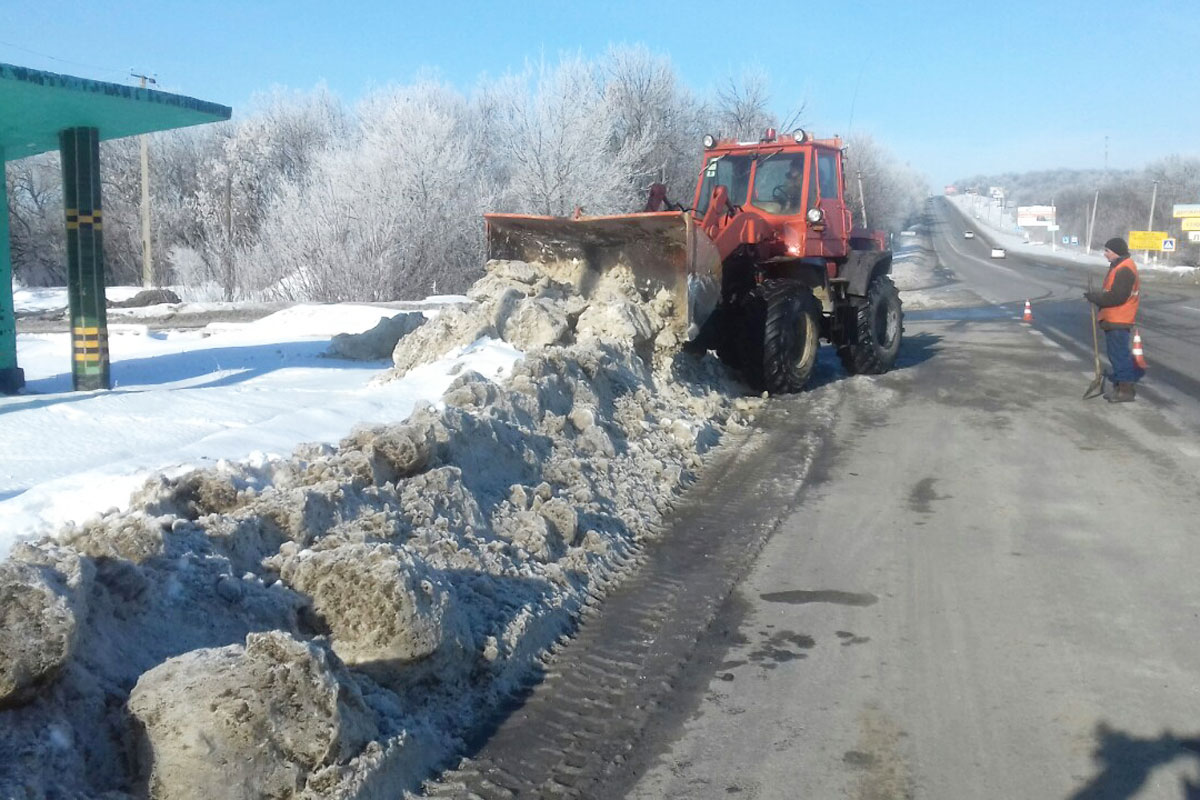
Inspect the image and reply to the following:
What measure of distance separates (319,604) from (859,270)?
10321 millimetres

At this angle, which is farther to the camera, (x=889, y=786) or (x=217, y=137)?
(x=217, y=137)

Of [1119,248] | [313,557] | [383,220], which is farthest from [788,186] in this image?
[383,220]

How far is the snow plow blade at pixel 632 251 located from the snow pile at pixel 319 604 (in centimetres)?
329

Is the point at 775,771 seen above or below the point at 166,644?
below

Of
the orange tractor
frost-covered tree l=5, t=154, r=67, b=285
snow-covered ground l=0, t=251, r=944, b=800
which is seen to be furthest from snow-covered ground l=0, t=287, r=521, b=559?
frost-covered tree l=5, t=154, r=67, b=285

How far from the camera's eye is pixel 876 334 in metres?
13.9

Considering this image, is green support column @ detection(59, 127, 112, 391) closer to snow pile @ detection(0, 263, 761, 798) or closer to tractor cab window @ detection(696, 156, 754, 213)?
snow pile @ detection(0, 263, 761, 798)

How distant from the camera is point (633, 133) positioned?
3931 cm

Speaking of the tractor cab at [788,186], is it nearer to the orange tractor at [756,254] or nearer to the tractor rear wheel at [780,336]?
the orange tractor at [756,254]

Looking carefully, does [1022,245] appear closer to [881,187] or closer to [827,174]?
[881,187]

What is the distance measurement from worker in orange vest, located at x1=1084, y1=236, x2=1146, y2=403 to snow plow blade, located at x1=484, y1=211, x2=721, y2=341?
4385 millimetres

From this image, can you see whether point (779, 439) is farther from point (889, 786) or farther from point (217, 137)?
→ point (217, 137)

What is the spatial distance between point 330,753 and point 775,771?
1655 millimetres

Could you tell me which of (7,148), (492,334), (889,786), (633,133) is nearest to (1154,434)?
(492,334)
